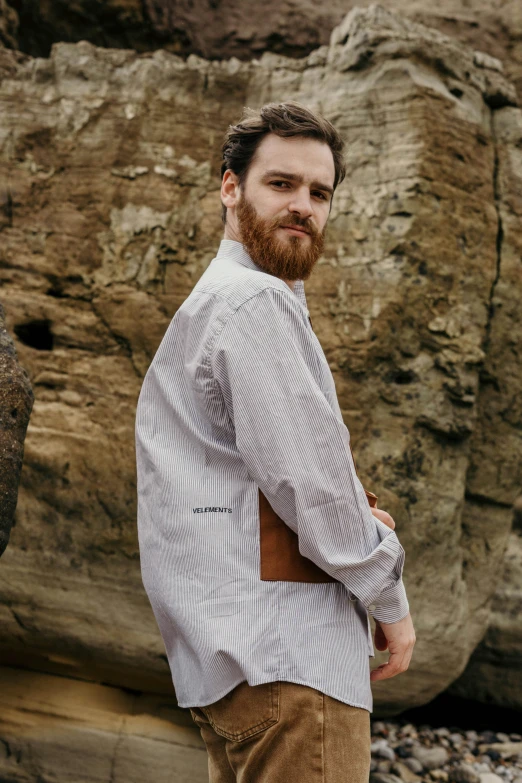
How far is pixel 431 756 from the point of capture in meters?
3.93

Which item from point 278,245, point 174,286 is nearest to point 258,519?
point 278,245

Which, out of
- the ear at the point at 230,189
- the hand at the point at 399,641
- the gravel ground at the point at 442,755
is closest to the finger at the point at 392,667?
the hand at the point at 399,641

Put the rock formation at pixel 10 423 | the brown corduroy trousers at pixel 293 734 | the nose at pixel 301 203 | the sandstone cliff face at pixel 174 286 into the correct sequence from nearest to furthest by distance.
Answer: the brown corduroy trousers at pixel 293 734 → the nose at pixel 301 203 → the rock formation at pixel 10 423 → the sandstone cliff face at pixel 174 286

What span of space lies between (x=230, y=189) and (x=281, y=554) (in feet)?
2.91

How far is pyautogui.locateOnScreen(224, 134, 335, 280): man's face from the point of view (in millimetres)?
1833

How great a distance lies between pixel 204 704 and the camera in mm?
1608

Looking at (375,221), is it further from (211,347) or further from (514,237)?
(211,347)

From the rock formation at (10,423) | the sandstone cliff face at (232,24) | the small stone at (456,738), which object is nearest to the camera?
the rock formation at (10,423)

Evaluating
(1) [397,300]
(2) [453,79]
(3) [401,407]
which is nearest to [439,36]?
(2) [453,79]

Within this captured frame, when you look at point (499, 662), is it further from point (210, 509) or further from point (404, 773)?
point (210, 509)

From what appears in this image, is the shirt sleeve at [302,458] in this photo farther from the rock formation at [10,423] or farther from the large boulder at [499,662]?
the large boulder at [499,662]

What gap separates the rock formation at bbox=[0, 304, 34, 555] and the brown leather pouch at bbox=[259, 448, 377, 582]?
2.74 feet

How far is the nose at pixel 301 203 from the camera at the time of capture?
1.83m

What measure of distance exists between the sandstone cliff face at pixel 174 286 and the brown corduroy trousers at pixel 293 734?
195 cm
